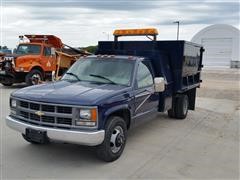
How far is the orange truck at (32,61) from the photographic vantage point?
1493 cm

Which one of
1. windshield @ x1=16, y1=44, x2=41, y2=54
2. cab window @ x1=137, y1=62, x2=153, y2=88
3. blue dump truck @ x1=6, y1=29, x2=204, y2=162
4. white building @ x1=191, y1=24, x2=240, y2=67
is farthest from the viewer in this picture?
white building @ x1=191, y1=24, x2=240, y2=67

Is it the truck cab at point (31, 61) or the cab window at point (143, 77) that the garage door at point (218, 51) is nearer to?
the truck cab at point (31, 61)

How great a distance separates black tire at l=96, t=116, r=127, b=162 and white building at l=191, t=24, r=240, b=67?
56812 millimetres

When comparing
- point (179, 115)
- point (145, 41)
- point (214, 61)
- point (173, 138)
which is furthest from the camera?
point (214, 61)

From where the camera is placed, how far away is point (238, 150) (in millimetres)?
6320

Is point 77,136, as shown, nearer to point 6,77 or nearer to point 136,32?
point 136,32

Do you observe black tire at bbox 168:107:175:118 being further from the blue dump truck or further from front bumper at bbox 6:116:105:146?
front bumper at bbox 6:116:105:146

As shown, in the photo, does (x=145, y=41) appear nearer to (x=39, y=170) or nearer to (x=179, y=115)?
(x=179, y=115)

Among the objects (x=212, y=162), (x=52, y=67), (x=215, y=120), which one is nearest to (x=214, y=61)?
(x=52, y=67)

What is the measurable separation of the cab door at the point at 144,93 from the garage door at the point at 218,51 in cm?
5555

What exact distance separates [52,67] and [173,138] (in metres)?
10.7

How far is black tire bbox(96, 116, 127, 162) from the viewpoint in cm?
510

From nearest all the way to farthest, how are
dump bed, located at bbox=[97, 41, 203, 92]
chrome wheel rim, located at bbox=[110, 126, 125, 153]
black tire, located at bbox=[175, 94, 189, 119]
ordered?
chrome wheel rim, located at bbox=[110, 126, 125, 153] → dump bed, located at bbox=[97, 41, 203, 92] → black tire, located at bbox=[175, 94, 189, 119]

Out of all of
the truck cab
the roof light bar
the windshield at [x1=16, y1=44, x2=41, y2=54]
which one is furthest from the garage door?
the roof light bar
